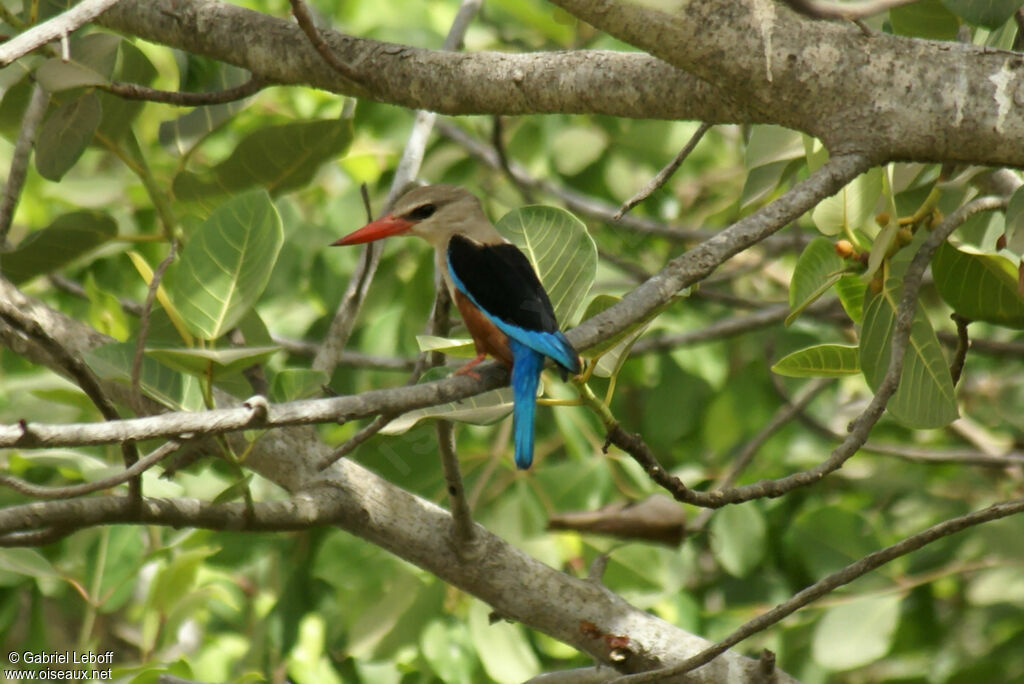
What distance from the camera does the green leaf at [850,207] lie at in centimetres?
205

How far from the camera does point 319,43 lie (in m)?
1.88

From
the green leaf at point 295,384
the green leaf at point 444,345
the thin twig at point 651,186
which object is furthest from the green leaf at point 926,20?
the green leaf at point 295,384

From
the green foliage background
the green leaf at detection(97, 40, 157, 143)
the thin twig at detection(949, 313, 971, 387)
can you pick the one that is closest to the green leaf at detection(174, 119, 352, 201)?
the green foliage background

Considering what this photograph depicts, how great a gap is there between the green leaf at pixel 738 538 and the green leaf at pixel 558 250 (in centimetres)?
142

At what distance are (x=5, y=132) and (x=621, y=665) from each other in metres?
1.80

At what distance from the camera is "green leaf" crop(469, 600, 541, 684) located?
2.61 metres

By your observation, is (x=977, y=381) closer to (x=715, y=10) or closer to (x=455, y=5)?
(x=455, y=5)

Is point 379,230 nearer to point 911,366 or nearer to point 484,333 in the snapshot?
point 484,333

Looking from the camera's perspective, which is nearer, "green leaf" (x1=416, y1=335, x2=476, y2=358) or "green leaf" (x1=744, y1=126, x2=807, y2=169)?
"green leaf" (x1=416, y1=335, x2=476, y2=358)

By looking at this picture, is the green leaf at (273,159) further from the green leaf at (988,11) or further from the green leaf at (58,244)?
the green leaf at (988,11)

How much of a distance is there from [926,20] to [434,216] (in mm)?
1314

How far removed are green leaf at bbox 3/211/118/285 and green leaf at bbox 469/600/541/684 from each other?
1.25 m

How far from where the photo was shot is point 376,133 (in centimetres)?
377

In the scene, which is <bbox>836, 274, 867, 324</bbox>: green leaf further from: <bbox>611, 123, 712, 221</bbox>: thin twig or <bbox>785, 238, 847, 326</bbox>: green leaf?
<bbox>611, 123, 712, 221</bbox>: thin twig
